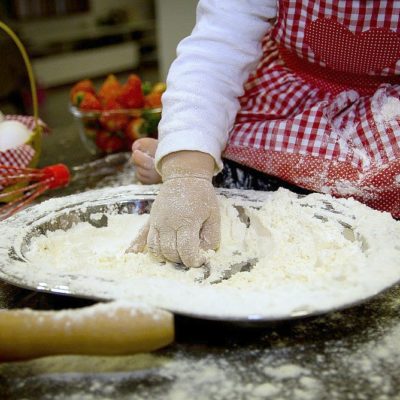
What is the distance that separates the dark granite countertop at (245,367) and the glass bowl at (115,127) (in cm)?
88

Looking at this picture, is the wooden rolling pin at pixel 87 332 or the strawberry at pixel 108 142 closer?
the wooden rolling pin at pixel 87 332

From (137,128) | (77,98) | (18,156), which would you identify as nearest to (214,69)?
(18,156)

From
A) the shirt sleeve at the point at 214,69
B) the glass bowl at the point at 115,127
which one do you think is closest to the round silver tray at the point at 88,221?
the shirt sleeve at the point at 214,69

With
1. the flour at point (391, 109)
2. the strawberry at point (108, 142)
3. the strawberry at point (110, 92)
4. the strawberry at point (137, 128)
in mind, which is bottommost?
the strawberry at point (108, 142)

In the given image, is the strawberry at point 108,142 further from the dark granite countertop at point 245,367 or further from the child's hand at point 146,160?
the dark granite countertop at point 245,367

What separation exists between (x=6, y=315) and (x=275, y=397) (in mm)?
253

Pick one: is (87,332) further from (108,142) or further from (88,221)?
(108,142)

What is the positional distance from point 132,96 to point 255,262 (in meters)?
0.80

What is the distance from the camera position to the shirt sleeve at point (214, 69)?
2.78 ft

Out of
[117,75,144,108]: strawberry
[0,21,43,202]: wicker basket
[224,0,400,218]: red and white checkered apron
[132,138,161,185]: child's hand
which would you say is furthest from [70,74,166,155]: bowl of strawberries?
[224,0,400,218]: red and white checkered apron

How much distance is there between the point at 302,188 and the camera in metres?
0.91

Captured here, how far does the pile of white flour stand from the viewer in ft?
1.78

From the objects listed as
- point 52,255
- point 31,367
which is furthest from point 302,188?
point 31,367

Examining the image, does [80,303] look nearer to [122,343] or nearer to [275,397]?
[122,343]
